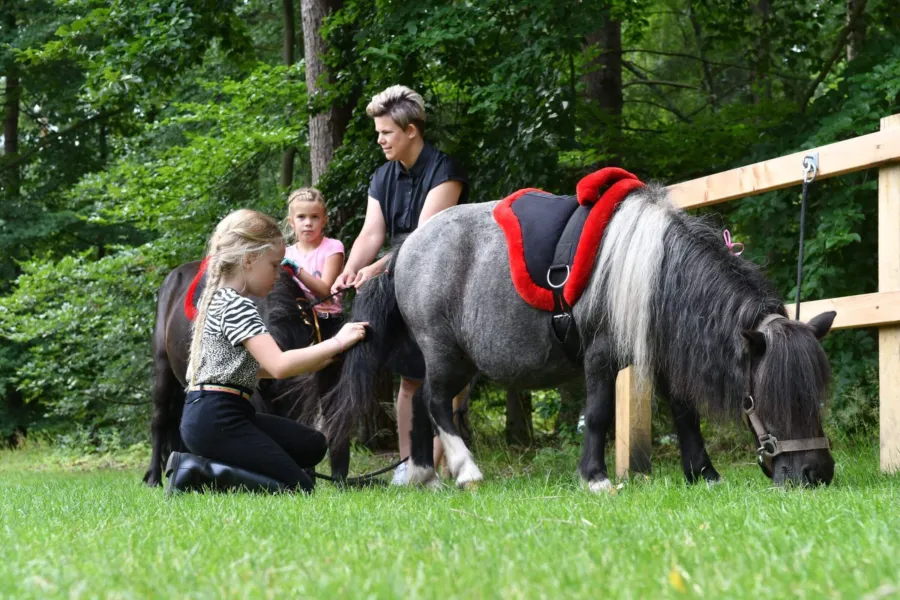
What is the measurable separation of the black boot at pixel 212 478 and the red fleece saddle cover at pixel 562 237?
5.18 ft

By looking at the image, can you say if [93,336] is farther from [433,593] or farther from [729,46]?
[433,593]

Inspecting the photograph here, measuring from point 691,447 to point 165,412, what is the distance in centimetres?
452

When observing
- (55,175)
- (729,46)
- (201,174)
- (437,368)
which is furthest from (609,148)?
(55,175)

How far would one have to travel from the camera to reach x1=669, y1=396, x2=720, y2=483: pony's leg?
5.00 m

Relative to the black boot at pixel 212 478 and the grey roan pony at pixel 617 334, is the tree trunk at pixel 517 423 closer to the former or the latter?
the grey roan pony at pixel 617 334

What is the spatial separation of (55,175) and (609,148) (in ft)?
55.0

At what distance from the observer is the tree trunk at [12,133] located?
854 inches

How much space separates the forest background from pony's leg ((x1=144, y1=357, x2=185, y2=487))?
2.23 m

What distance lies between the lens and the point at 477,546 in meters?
2.69

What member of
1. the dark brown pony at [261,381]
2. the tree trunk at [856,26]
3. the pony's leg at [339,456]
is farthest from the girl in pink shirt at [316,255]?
the tree trunk at [856,26]

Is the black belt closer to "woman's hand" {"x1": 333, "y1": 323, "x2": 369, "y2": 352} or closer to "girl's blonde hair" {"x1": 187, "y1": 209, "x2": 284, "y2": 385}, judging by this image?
"girl's blonde hair" {"x1": 187, "y1": 209, "x2": 284, "y2": 385}

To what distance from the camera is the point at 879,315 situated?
5.14 meters

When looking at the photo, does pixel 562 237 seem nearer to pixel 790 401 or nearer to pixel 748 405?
pixel 748 405

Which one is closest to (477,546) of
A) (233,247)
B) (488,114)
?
(233,247)
